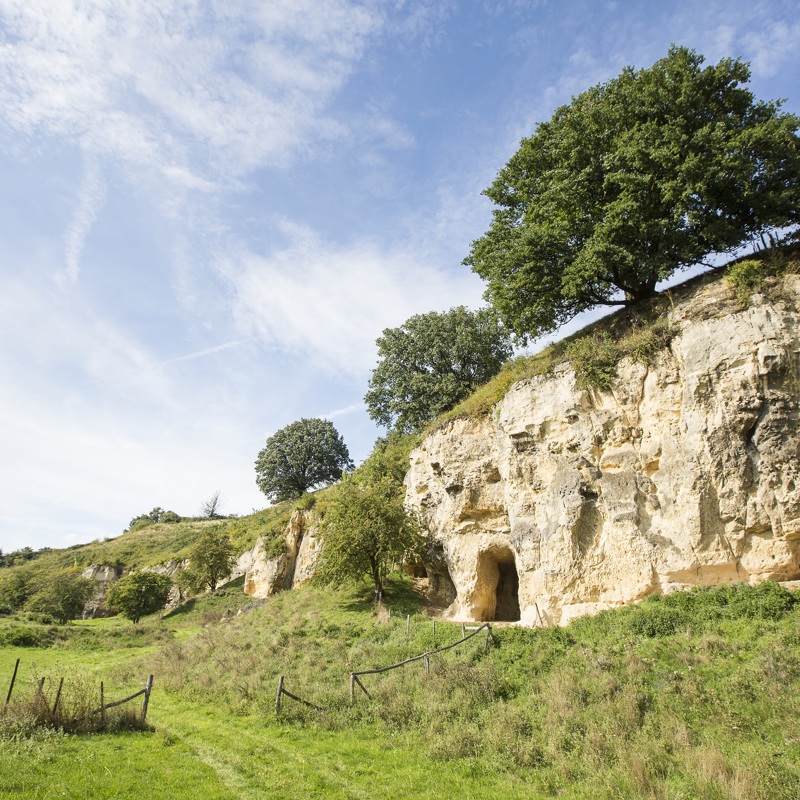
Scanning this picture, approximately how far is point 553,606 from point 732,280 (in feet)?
42.4

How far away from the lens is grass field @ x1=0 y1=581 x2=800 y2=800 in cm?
909

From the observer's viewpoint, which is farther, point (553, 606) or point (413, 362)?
point (413, 362)

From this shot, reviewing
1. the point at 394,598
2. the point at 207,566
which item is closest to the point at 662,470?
the point at 394,598

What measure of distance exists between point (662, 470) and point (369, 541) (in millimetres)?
15166

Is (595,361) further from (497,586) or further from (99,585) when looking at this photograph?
(99,585)

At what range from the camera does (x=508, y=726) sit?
37.5 feet

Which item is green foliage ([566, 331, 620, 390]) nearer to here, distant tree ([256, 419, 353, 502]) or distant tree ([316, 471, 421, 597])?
distant tree ([316, 471, 421, 597])

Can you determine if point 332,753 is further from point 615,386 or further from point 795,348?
point 795,348

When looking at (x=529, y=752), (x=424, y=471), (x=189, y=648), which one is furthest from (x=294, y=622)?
(x=529, y=752)

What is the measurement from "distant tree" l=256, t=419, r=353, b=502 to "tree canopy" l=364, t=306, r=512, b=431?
54.0 feet

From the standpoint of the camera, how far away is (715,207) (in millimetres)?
17844

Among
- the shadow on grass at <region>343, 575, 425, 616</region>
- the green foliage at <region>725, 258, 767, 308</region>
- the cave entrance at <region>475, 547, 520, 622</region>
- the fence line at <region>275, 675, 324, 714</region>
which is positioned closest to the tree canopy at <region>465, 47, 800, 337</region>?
the green foliage at <region>725, 258, 767, 308</region>

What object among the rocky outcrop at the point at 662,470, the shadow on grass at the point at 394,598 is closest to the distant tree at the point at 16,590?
the shadow on grass at the point at 394,598

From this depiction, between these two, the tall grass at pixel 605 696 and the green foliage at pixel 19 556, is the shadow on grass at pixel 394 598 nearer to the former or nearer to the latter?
the tall grass at pixel 605 696
